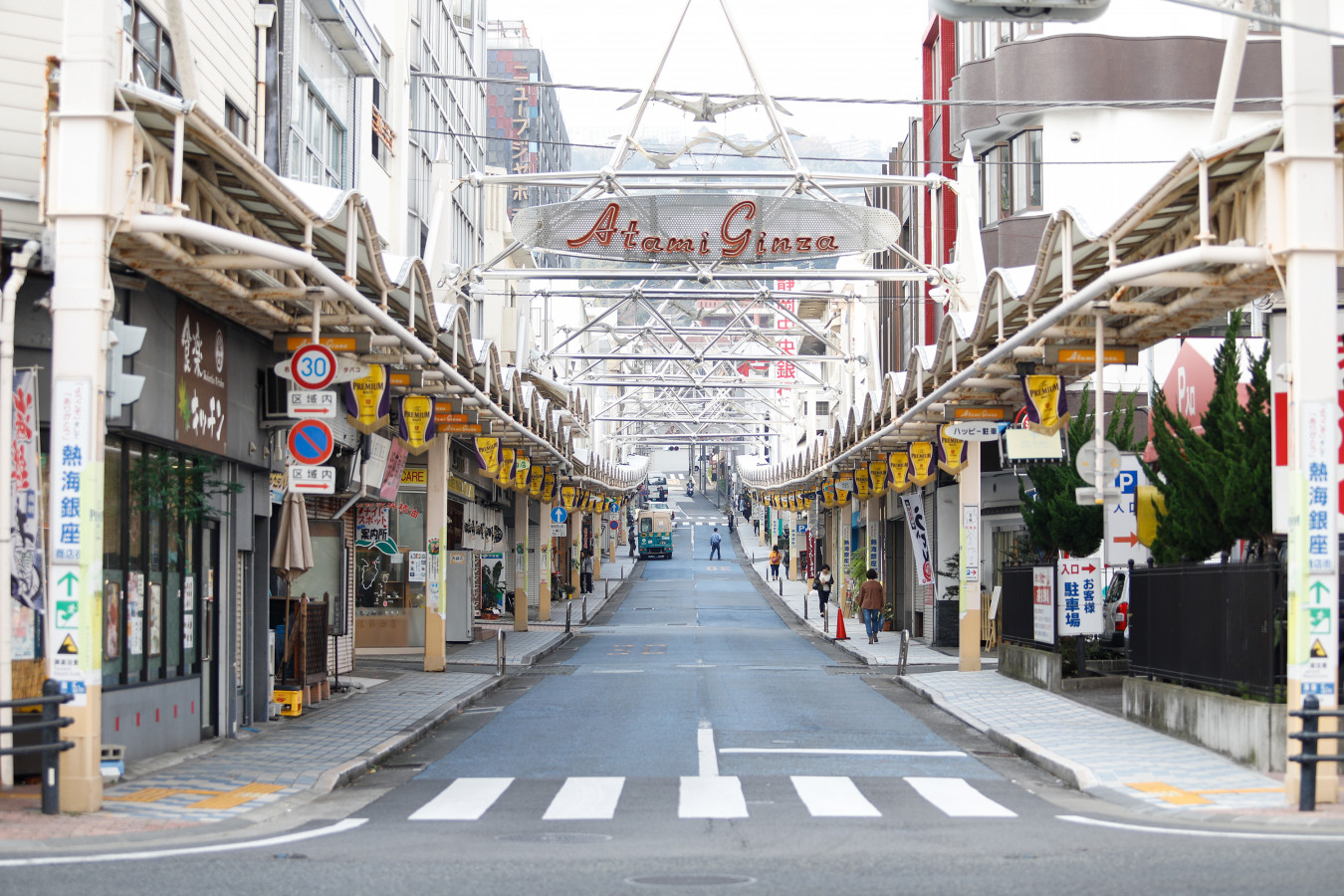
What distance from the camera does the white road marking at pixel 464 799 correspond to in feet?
38.5

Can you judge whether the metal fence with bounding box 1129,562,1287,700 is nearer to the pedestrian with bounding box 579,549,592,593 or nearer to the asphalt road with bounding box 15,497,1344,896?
the asphalt road with bounding box 15,497,1344,896

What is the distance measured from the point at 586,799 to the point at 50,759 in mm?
4296

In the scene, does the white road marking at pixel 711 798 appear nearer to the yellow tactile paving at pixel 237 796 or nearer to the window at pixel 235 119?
the yellow tactile paving at pixel 237 796

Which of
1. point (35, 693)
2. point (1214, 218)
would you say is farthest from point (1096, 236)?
point (35, 693)

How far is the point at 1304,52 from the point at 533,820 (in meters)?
8.73

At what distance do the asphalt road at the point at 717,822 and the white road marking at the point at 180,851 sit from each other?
16 cm

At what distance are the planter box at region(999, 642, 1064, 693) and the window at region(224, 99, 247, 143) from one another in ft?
46.7

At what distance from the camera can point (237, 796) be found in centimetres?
Answer: 1259

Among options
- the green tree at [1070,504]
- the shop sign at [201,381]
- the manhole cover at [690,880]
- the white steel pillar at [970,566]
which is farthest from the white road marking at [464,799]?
the white steel pillar at [970,566]

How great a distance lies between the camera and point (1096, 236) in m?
14.3

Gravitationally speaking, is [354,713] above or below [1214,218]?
below

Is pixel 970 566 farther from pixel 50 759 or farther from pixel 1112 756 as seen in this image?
pixel 50 759

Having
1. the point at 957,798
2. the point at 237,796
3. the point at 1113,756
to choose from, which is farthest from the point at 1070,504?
the point at 237,796

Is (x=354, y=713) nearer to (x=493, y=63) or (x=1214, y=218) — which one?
(x=1214, y=218)
